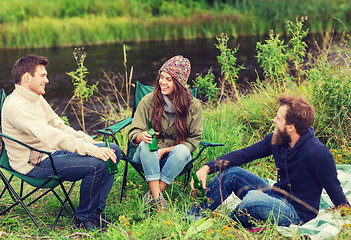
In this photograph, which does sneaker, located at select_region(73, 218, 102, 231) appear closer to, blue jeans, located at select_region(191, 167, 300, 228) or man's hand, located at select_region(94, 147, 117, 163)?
man's hand, located at select_region(94, 147, 117, 163)

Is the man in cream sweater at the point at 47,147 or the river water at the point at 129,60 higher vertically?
the man in cream sweater at the point at 47,147

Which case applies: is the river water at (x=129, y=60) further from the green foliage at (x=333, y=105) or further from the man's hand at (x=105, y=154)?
the man's hand at (x=105, y=154)

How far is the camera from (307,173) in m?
2.73

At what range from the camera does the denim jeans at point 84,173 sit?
9.73 feet

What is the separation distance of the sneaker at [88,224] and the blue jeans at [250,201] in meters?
0.63

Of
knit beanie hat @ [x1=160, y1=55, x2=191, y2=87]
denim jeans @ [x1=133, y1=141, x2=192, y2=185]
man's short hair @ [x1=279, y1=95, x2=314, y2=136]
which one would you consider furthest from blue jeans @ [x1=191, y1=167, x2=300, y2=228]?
knit beanie hat @ [x1=160, y1=55, x2=191, y2=87]

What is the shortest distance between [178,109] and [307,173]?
3.57ft

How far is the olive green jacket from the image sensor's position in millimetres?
A: 3443

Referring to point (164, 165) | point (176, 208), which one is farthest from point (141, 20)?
point (176, 208)

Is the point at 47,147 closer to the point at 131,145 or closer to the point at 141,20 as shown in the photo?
the point at 131,145

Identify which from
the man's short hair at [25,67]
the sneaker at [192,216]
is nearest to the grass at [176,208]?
the sneaker at [192,216]

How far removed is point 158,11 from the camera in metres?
15.5

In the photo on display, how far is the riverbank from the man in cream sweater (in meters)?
9.24

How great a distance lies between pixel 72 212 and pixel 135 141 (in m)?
0.68
